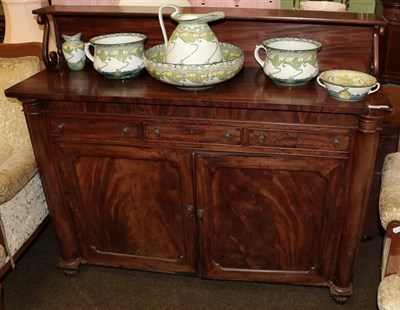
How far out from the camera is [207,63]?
4.43 feet

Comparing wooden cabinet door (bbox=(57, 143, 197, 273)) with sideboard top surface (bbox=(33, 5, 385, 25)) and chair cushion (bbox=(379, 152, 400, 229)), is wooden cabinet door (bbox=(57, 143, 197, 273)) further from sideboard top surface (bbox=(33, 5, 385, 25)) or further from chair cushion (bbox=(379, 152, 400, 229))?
chair cushion (bbox=(379, 152, 400, 229))

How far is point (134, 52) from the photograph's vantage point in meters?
1.50

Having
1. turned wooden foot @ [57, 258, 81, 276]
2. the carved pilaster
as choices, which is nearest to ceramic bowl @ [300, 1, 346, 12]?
the carved pilaster

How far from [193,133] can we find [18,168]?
0.69 metres

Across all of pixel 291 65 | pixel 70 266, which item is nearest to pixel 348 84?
pixel 291 65

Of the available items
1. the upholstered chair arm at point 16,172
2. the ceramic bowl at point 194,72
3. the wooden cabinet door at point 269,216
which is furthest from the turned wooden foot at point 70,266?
the ceramic bowl at point 194,72

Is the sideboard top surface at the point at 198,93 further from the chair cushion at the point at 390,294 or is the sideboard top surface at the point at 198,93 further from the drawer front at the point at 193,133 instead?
the chair cushion at the point at 390,294

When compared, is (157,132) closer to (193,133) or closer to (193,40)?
(193,133)

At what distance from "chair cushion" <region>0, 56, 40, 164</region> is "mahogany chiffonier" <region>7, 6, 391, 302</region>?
7.0 inches

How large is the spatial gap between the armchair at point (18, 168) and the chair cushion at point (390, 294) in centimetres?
127

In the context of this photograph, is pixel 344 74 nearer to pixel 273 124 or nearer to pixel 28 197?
pixel 273 124

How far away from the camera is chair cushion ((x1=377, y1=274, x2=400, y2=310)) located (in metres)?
1.18

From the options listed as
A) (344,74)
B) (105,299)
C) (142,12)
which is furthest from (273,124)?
(105,299)

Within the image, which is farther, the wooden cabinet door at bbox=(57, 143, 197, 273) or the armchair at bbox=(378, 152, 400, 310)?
the wooden cabinet door at bbox=(57, 143, 197, 273)
